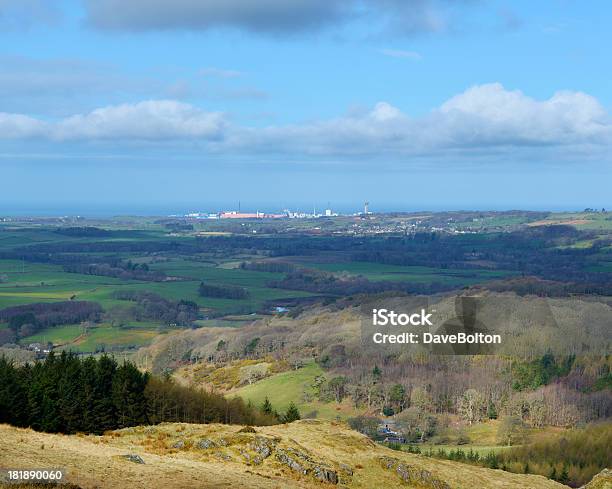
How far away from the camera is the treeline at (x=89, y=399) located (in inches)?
2938

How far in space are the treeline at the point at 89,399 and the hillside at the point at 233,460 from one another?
19.2 feet

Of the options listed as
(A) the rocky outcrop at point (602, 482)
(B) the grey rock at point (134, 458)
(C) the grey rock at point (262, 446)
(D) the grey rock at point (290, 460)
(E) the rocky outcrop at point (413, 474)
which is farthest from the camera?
(A) the rocky outcrop at point (602, 482)

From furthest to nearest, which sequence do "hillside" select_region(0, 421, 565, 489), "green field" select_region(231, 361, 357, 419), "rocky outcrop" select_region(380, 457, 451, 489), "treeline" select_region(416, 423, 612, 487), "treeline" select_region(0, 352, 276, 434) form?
"green field" select_region(231, 361, 357, 419) < "treeline" select_region(416, 423, 612, 487) < "treeline" select_region(0, 352, 276, 434) < "rocky outcrop" select_region(380, 457, 451, 489) < "hillside" select_region(0, 421, 565, 489)

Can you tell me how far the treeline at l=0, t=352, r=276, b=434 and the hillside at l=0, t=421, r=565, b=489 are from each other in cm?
586

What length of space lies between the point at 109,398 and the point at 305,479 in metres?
30.2

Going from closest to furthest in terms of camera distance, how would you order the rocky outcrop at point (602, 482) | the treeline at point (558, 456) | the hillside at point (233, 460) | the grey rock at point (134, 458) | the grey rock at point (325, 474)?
the hillside at point (233, 460)
the grey rock at point (134, 458)
the grey rock at point (325, 474)
the rocky outcrop at point (602, 482)
the treeline at point (558, 456)

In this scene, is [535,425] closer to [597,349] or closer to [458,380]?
[458,380]

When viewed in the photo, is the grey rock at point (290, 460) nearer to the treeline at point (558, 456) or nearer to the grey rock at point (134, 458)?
the grey rock at point (134, 458)

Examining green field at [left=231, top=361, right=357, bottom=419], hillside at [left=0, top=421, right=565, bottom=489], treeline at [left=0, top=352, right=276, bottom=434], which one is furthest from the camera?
green field at [left=231, top=361, right=357, bottom=419]

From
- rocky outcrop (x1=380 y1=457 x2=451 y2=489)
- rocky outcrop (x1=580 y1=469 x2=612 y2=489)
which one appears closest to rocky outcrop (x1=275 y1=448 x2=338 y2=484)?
rocky outcrop (x1=380 y1=457 x2=451 y2=489)

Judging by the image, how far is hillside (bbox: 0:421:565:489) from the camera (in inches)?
2066

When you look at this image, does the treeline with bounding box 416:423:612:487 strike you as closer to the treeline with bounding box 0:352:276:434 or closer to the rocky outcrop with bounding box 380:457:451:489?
the treeline with bounding box 0:352:276:434

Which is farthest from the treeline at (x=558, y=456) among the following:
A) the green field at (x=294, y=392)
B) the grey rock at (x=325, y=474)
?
the grey rock at (x=325, y=474)

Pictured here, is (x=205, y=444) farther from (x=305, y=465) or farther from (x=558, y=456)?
(x=558, y=456)
